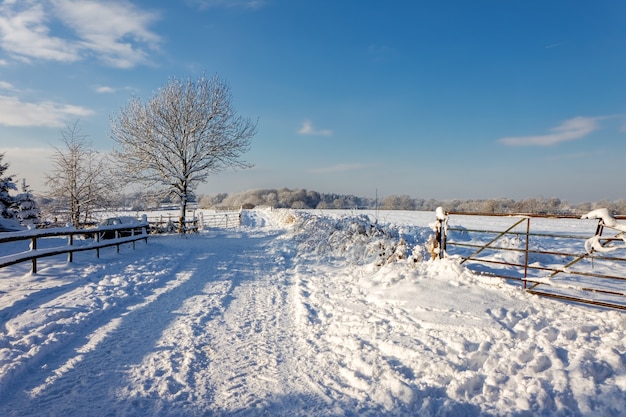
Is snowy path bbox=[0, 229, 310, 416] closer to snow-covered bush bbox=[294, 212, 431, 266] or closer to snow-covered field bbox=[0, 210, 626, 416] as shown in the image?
snow-covered field bbox=[0, 210, 626, 416]

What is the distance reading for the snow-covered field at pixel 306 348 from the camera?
358cm

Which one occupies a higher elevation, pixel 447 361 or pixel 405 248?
A: pixel 405 248

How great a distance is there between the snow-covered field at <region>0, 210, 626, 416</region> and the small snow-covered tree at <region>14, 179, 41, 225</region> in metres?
14.6

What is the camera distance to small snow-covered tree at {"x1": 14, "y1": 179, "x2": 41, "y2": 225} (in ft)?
65.6

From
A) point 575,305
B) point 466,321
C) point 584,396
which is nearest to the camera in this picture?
point 584,396

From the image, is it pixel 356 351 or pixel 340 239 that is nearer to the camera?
pixel 356 351

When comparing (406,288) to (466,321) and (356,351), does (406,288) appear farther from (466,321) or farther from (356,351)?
(356,351)

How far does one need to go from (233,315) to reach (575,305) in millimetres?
6204

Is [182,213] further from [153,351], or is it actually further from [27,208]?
[153,351]

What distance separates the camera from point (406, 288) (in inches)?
290

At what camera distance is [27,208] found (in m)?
20.4

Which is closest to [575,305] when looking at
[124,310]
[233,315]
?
[233,315]

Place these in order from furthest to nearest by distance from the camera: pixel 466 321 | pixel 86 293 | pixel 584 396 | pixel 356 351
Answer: pixel 86 293 < pixel 466 321 < pixel 356 351 < pixel 584 396

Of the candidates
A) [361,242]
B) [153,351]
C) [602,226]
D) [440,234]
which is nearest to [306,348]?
[153,351]
